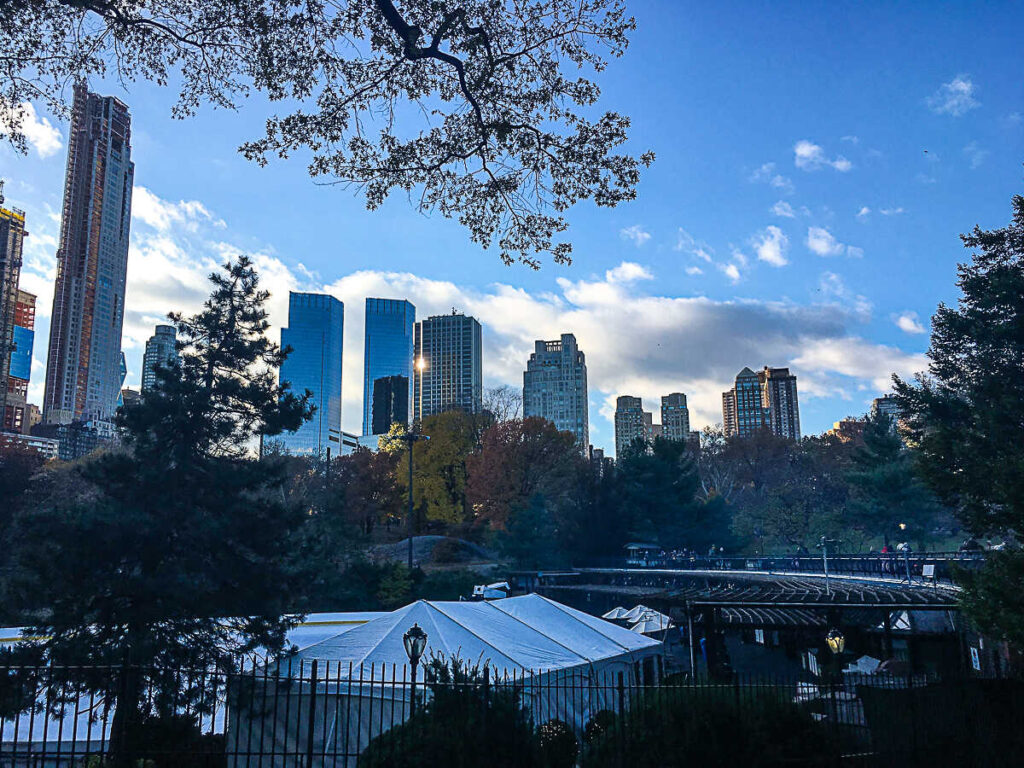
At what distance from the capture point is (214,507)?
19.3m

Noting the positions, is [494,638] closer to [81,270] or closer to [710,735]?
[710,735]

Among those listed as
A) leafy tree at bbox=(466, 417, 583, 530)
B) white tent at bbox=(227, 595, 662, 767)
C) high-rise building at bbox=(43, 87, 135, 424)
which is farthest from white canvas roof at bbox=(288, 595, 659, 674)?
high-rise building at bbox=(43, 87, 135, 424)

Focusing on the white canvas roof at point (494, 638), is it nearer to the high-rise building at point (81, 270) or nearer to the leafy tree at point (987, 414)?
the leafy tree at point (987, 414)

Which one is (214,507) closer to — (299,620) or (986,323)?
(299,620)

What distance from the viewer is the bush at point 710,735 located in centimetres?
815

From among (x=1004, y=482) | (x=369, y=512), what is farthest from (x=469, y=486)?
(x=1004, y=482)

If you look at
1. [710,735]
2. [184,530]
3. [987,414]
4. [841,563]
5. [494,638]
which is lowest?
[710,735]

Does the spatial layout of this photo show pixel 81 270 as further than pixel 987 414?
Yes

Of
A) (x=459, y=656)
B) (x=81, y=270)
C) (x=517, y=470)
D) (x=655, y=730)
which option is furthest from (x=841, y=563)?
(x=81, y=270)

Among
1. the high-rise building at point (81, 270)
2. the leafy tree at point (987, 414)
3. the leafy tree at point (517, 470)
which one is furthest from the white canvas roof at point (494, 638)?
the high-rise building at point (81, 270)

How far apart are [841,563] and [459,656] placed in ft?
102

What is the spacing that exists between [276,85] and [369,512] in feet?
188

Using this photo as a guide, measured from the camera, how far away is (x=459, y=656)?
46.0 ft

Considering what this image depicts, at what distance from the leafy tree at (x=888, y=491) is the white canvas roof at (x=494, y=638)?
40646 millimetres
